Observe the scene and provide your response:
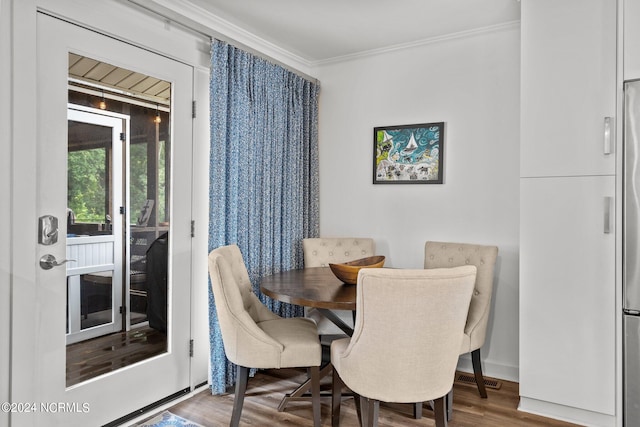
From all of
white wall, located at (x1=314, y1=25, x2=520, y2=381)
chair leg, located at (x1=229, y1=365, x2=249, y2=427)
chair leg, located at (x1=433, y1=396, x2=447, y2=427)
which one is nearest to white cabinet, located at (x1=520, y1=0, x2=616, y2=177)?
white wall, located at (x1=314, y1=25, x2=520, y2=381)

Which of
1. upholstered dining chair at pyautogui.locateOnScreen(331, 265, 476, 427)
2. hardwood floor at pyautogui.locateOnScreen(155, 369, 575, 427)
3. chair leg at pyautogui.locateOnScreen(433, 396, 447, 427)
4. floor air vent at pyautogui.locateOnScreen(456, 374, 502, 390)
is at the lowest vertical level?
floor air vent at pyautogui.locateOnScreen(456, 374, 502, 390)

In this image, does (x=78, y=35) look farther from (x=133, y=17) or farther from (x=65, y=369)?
(x=65, y=369)

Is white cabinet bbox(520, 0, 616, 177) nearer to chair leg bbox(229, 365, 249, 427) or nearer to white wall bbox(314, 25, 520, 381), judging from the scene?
white wall bbox(314, 25, 520, 381)

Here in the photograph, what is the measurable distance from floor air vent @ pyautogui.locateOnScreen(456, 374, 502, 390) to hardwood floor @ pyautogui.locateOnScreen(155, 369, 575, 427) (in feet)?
0.21

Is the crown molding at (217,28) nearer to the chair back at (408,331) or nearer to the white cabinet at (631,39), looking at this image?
the chair back at (408,331)

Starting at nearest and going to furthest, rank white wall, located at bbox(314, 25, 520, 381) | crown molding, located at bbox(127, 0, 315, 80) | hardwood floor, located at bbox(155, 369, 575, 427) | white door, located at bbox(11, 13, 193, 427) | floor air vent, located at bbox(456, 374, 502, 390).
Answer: white door, located at bbox(11, 13, 193, 427) < hardwood floor, located at bbox(155, 369, 575, 427) < crown molding, located at bbox(127, 0, 315, 80) < floor air vent, located at bbox(456, 374, 502, 390) < white wall, located at bbox(314, 25, 520, 381)

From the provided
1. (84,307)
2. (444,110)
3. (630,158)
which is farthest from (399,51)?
(84,307)

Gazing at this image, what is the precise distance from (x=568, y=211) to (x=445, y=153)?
3.77 feet

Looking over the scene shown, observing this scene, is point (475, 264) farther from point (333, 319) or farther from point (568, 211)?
point (333, 319)

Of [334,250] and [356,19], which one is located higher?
[356,19]

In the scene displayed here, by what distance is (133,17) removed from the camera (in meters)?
2.56

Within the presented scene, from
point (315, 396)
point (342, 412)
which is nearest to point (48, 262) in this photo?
point (315, 396)

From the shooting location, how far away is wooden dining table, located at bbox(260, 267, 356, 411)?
2266mm

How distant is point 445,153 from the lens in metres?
3.55
